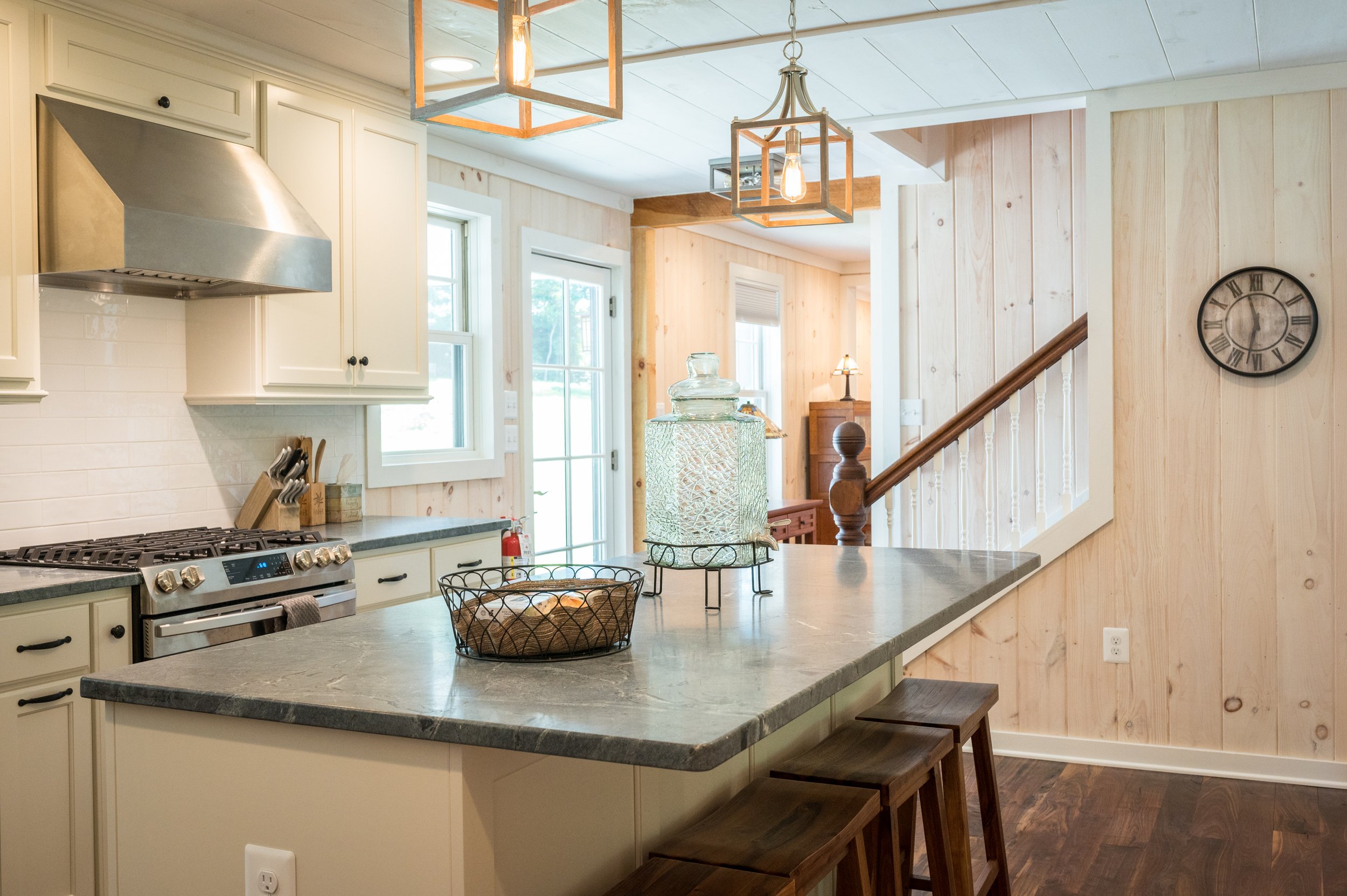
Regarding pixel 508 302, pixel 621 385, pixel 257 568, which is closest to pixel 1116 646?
pixel 621 385

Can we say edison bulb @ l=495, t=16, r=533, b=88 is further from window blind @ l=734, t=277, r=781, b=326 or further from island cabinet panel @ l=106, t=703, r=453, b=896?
window blind @ l=734, t=277, r=781, b=326

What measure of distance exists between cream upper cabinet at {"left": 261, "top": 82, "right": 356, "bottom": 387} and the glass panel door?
1443 mm

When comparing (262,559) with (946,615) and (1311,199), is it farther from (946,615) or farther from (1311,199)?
(1311,199)

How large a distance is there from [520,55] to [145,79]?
1986 millimetres

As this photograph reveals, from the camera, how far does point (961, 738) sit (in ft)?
7.40

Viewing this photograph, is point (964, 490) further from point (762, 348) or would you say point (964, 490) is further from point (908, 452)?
point (762, 348)

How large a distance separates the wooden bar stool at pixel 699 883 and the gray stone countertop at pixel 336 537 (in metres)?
1.62

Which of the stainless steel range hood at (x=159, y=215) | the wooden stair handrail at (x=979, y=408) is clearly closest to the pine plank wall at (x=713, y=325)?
the wooden stair handrail at (x=979, y=408)

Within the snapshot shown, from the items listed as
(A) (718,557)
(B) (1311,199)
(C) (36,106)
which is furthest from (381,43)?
(B) (1311,199)

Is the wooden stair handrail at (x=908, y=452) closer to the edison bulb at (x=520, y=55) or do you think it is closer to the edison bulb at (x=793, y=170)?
the edison bulb at (x=793, y=170)

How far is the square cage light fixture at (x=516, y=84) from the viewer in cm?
154

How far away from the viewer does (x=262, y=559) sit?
9.74 feet

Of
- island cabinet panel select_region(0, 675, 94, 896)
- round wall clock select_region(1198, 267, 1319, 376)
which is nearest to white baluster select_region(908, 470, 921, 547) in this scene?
round wall clock select_region(1198, 267, 1319, 376)

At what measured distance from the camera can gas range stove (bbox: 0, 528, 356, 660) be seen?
2.67 metres
